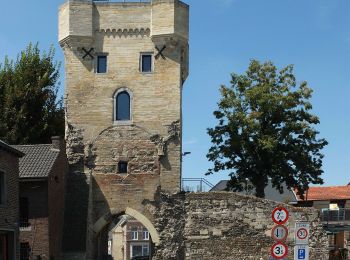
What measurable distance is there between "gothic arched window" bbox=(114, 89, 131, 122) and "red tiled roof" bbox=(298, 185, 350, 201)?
26812 millimetres

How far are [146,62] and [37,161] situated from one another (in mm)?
9048

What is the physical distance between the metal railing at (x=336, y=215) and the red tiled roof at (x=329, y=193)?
10.9 m

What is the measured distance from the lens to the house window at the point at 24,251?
31500 millimetres

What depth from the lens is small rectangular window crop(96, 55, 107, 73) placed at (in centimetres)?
3756

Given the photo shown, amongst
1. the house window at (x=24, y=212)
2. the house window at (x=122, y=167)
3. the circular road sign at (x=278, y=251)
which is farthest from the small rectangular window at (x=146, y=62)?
the circular road sign at (x=278, y=251)

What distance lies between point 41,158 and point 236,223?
11012 mm

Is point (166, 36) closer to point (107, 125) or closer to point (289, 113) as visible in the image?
point (107, 125)

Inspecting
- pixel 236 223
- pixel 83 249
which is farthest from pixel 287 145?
pixel 83 249

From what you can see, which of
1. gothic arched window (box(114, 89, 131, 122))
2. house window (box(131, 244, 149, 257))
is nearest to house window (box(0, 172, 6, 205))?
gothic arched window (box(114, 89, 131, 122))

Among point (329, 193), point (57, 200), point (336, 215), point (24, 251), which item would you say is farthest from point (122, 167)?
point (329, 193)

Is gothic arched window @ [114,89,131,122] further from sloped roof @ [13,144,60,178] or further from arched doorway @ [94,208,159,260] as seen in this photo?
arched doorway @ [94,208,159,260]

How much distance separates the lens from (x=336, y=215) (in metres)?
47.5

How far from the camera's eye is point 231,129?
135 ft

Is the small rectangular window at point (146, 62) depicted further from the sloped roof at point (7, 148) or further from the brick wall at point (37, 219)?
the sloped roof at point (7, 148)
